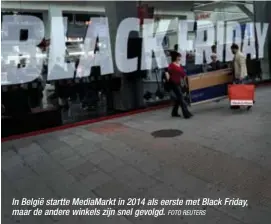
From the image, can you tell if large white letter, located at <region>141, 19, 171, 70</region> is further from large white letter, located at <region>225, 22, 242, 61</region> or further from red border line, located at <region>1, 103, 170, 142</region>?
large white letter, located at <region>225, 22, 242, 61</region>

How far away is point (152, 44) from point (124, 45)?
1256 millimetres

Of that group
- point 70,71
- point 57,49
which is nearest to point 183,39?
point 70,71

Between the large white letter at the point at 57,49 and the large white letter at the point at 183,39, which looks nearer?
the large white letter at the point at 57,49

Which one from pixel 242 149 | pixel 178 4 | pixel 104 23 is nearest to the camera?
pixel 242 149

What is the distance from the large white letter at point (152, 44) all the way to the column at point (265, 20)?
179 inches

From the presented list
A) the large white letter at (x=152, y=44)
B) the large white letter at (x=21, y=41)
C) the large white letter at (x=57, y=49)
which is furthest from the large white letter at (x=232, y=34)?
the large white letter at (x=21, y=41)

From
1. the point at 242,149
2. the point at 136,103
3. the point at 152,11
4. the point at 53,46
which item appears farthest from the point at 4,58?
the point at 242,149

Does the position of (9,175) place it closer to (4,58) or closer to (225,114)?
(4,58)

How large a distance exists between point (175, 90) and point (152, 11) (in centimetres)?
394

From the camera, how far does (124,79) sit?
1079 centimetres

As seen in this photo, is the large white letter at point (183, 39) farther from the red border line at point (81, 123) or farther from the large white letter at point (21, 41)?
the large white letter at point (21, 41)

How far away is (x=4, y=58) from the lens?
8.97 meters

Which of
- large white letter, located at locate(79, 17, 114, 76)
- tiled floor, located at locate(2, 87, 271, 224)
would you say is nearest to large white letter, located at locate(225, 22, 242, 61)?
large white letter, located at locate(79, 17, 114, 76)

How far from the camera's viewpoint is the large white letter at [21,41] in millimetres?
9086
